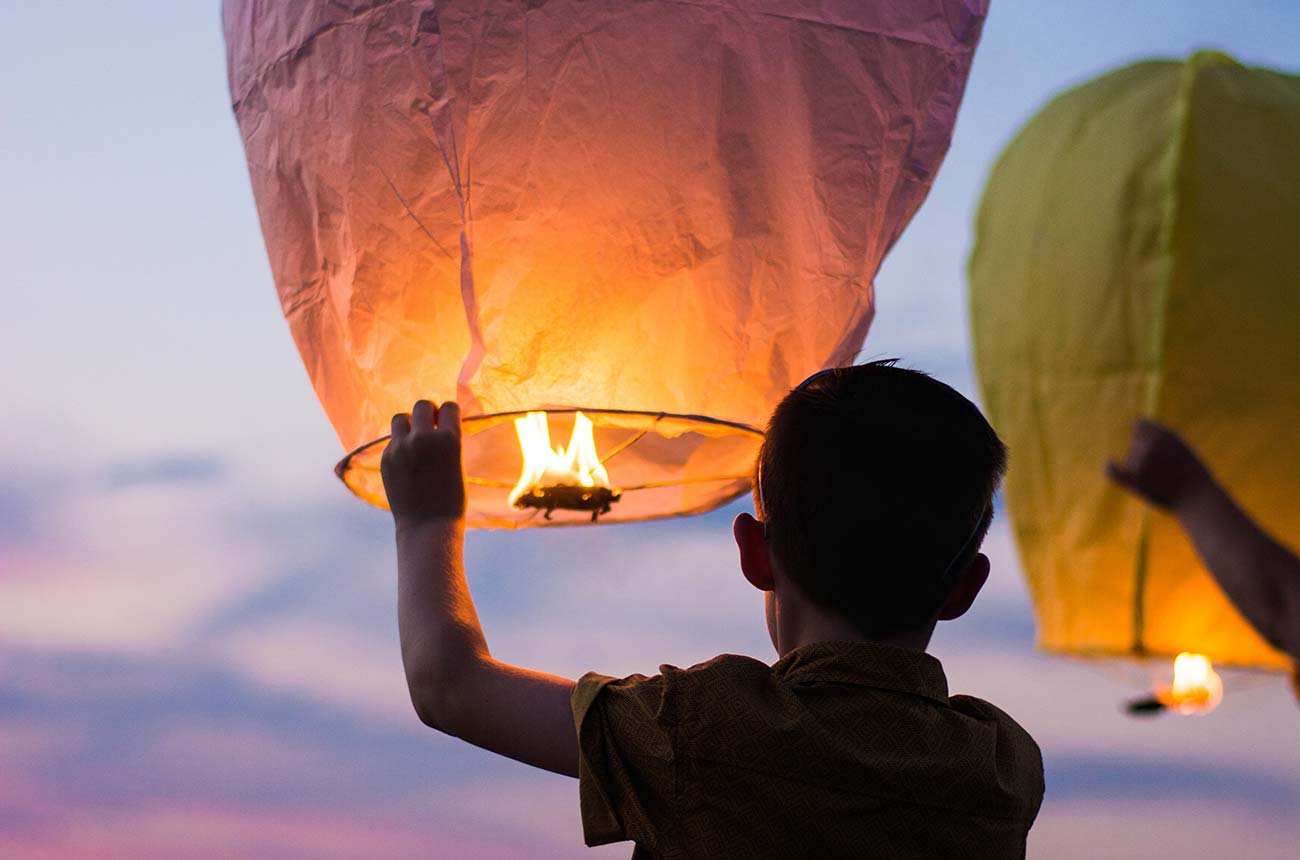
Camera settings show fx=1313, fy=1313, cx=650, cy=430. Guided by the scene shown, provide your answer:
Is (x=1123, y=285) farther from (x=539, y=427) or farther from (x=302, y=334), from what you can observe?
(x=302, y=334)

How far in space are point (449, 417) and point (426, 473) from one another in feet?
0.21

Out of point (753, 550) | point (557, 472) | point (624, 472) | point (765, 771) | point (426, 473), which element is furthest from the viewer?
point (624, 472)

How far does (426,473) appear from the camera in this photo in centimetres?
112

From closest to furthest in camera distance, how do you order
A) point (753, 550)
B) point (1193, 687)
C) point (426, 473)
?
point (753, 550), point (426, 473), point (1193, 687)

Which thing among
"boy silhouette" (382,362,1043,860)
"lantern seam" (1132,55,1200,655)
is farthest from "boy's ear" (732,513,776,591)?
"lantern seam" (1132,55,1200,655)

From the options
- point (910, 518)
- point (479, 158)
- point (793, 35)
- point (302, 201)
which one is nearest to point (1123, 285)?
point (793, 35)

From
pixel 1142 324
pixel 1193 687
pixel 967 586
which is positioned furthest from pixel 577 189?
pixel 1193 687

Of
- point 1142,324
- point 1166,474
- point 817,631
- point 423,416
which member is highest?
point 1142,324

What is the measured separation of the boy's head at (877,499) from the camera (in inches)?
37.7

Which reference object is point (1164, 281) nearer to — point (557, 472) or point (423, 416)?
point (557, 472)

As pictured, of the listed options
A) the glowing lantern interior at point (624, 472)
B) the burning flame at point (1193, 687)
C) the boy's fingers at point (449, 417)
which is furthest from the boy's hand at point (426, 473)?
the burning flame at point (1193, 687)

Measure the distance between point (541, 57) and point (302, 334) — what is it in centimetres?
41

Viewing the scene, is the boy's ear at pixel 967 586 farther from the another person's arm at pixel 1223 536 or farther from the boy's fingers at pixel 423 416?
the boy's fingers at pixel 423 416

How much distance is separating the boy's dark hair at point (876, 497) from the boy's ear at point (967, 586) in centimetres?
1
